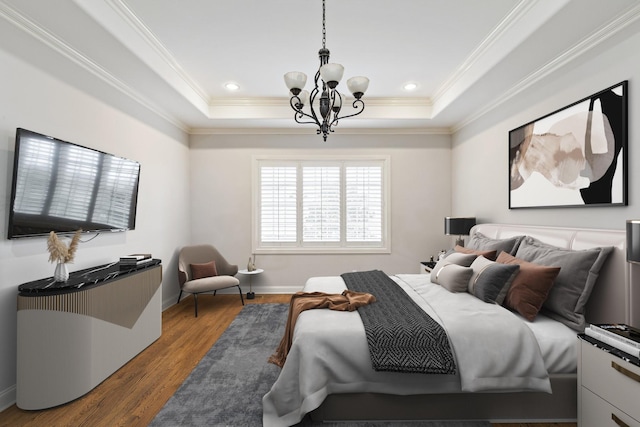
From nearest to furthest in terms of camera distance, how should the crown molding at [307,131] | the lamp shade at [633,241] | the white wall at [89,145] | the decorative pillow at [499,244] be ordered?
the lamp shade at [633,241] < the white wall at [89,145] < the decorative pillow at [499,244] < the crown molding at [307,131]

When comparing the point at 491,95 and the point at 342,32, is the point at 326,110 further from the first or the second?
the point at 491,95

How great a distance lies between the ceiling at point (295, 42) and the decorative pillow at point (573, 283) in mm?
1590

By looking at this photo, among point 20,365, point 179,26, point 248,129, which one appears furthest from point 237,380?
point 248,129

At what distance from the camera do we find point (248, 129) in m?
5.07

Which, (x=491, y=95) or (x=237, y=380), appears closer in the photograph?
(x=237, y=380)

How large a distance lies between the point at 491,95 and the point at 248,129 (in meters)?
3.45

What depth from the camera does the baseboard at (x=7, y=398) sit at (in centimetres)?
214

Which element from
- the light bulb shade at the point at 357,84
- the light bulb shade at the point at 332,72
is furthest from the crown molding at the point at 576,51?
the light bulb shade at the point at 332,72

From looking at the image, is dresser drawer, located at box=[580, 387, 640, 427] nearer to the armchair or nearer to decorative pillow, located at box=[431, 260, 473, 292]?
decorative pillow, located at box=[431, 260, 473, 292]

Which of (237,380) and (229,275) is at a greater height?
(229,275)

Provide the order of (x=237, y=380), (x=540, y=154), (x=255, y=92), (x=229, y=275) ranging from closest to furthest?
(x=237, y=380), (x=540, y=154), (x=255, y=92), (x=229, y=275)

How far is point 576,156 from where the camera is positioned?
2.59 meters

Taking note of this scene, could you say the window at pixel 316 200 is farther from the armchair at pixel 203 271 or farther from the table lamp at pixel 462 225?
the table lamp at pixel 462 225

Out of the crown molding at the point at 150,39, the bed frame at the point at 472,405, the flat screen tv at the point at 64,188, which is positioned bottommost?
the bed frame at the point at 472,405
